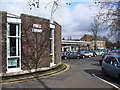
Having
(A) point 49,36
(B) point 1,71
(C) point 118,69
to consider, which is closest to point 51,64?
(A) point 49,36

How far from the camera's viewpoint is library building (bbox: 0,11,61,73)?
9414 mm

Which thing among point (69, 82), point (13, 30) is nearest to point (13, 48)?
point (13, 30)

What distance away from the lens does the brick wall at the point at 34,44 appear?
34.1 feet

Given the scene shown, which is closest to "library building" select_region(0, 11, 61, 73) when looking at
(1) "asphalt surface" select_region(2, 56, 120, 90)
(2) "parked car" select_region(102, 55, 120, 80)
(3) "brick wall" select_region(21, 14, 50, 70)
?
(3) "brick wall" select_region(21, 14, 50, 70)

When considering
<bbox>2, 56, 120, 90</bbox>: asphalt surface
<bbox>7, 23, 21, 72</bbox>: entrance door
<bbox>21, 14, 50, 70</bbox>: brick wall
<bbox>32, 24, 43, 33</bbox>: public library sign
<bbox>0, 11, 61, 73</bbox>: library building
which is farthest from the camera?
<bbox>32, 24, 43, 33</bbox>: public library sign

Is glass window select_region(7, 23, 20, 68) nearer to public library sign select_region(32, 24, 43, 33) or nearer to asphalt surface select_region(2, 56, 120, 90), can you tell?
public library sign select_region(32, 24, 43, 33)

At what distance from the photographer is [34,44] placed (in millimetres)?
11039

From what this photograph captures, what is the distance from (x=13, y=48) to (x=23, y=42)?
0.75 m

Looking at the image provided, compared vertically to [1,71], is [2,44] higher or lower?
higher

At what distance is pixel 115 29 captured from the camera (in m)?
16.5

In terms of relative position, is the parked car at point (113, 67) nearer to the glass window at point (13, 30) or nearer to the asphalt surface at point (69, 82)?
the asphalt surface at point (69, 82)

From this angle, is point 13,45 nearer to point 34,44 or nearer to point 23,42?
point 23,42

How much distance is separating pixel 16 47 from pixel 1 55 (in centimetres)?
121

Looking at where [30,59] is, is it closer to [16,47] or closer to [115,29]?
[16,47]
